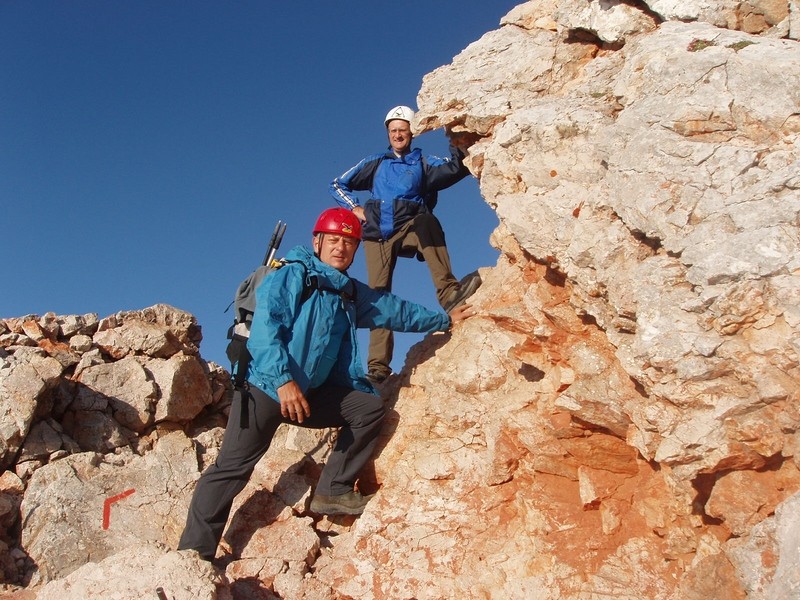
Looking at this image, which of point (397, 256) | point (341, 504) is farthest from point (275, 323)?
point (397, 256)

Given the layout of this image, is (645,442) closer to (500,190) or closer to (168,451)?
(500,190)

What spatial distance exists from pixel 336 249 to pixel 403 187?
236 cm

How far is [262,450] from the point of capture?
8102 mm

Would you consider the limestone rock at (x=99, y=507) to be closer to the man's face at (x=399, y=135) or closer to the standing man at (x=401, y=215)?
the standing man at (x=401, y=215)

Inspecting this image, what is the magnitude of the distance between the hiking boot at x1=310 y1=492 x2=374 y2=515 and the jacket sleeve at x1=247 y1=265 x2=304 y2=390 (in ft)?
5.25

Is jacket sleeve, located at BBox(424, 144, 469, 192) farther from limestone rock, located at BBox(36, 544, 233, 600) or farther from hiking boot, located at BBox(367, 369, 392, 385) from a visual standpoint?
limestone rock, located at BBox(36, 544, 233, 600)

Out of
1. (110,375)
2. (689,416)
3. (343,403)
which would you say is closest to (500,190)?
(343,403)

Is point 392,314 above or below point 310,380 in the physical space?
above

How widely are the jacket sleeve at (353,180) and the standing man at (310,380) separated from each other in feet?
7.61

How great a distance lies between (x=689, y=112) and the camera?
6457 millimetres

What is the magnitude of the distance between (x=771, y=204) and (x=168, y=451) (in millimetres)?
7678

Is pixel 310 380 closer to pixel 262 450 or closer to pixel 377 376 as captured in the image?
pixel 262 450

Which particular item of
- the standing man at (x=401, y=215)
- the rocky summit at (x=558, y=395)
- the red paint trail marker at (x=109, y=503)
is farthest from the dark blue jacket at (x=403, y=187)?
the red paint trail marker at (x=109, y=503)

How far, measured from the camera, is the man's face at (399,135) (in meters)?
10.6
